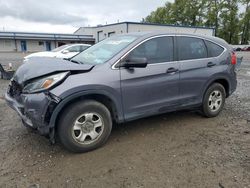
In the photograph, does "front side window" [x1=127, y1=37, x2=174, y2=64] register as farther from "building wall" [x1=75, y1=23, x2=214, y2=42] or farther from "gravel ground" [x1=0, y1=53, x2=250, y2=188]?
"building wall" [x1=75, y1=23, x2=214, y2=42]

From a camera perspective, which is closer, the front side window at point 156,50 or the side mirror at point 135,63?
the side mirror at point 135,63

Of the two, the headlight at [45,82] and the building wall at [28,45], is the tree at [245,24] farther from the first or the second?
the headlight at [45,82]

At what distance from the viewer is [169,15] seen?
6147 centimetres

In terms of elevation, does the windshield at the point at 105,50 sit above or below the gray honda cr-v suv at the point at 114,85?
above

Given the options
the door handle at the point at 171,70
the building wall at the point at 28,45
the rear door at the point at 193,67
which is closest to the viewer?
the door handle at the point at 171,70

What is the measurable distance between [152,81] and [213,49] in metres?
1.78

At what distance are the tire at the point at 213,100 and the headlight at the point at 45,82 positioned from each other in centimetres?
295

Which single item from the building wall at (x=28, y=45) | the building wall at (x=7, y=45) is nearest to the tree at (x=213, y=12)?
the building wall at (x=28, y=45)

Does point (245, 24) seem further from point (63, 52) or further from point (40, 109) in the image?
point (40, 109)

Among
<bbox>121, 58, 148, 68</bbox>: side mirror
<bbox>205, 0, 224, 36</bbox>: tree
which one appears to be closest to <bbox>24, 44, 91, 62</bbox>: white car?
<bbox>121, 58, 148, 68</bbox>: side mirror

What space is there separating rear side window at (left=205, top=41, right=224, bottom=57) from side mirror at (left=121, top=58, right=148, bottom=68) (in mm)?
1841

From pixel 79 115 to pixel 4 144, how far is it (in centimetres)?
144

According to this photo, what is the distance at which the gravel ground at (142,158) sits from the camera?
9.21ft

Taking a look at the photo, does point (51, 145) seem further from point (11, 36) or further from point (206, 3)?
point (206, 3)
